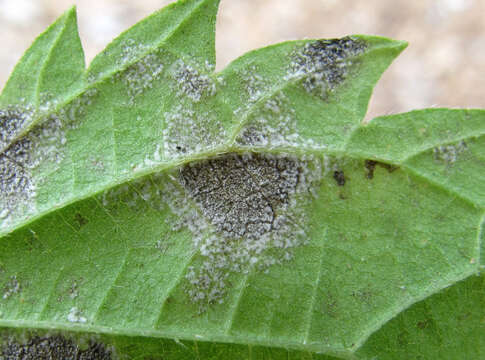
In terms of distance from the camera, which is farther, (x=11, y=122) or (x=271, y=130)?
(x=11, y=122)

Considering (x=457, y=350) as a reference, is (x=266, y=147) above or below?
above

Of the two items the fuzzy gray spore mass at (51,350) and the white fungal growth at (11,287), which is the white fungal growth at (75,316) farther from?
the white fungal growth at (11,287)

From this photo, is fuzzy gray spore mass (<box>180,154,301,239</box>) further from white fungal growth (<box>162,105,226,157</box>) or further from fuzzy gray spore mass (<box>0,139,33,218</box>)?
fuzzy gray spore mass (<box>0,139,33,218</box>)

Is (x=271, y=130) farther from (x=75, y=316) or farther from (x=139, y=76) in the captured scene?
(x=75, y=316)

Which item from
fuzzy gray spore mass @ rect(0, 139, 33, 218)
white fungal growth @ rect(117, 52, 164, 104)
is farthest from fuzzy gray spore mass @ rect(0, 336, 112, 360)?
white fungal growth @ rect(117, 52, 164, 104)

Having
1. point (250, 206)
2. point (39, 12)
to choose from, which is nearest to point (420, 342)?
point (250, 206)

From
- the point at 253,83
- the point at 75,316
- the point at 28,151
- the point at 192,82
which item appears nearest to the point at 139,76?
the point at 192,82

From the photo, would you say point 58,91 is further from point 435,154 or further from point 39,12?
point 39,12

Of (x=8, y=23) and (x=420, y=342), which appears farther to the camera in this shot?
(x=8, y=23)
